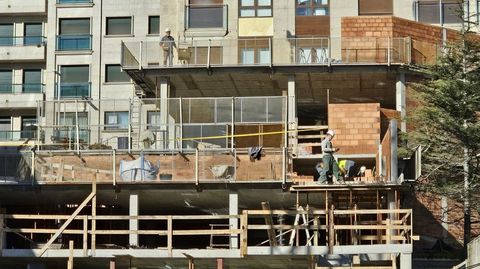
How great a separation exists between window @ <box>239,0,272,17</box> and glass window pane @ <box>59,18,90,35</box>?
9232 millimetres

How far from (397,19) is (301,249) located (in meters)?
14.0

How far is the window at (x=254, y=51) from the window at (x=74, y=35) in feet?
44.2

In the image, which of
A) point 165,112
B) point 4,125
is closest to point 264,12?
point 165,112

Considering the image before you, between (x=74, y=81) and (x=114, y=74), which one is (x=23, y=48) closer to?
(x=74, y=81)

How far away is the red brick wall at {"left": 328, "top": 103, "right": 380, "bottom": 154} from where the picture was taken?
4019 cm

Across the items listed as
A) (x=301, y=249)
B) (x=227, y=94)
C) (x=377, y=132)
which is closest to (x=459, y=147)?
(x=377, y=132)

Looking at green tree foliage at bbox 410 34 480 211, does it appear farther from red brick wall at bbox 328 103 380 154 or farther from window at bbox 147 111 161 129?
window at bbox 147 111 161 129

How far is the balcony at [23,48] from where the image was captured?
5647cm

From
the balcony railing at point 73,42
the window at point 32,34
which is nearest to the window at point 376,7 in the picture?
the balcony railing at point 73,42

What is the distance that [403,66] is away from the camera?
43000mm

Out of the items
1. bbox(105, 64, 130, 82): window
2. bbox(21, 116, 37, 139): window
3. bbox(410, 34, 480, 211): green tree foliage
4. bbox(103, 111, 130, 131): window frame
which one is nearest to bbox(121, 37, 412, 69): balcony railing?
bbox(103, 111, 130, 131): window frame

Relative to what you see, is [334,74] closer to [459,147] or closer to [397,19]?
[397,19]

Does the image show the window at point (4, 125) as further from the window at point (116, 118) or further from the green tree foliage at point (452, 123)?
the green tree foliage at point (452, 123)

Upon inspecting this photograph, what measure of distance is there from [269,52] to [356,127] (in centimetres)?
559
